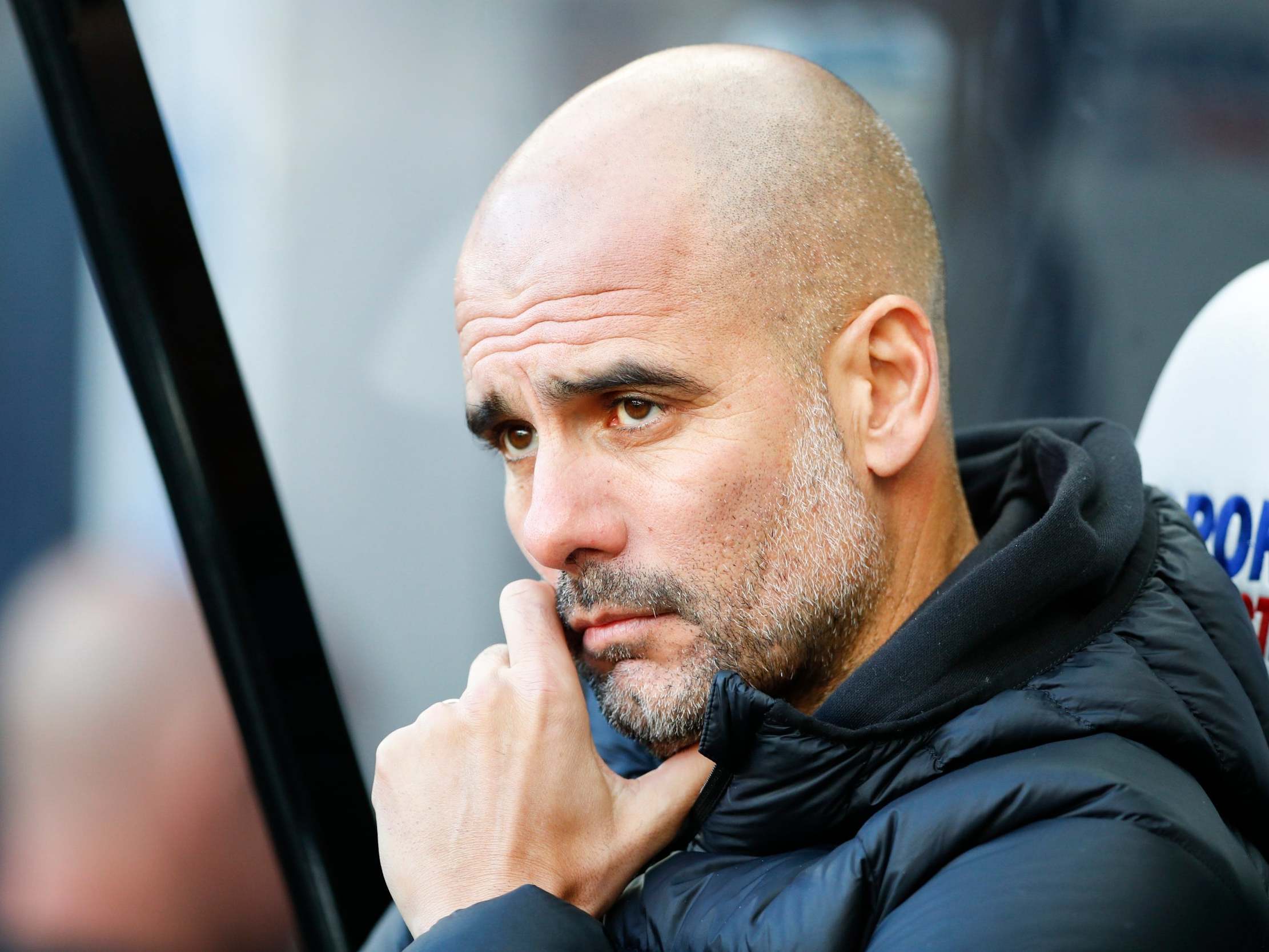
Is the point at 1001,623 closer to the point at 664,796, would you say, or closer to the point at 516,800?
the point at 664,796

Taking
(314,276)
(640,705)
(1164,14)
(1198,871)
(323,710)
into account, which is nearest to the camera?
(1198,871)

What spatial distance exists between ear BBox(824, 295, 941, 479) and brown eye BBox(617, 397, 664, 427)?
181 millimetres

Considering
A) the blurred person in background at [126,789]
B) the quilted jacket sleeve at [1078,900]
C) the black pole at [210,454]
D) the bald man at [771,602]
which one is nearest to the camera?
the quilted jacket sleeve at [1078,900]

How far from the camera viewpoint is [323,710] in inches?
79.8

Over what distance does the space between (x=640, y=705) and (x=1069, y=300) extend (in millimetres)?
1177

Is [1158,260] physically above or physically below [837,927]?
above

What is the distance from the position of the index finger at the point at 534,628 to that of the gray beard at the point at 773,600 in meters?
0.02

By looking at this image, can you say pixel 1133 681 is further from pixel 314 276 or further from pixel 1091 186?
pixel 314 276

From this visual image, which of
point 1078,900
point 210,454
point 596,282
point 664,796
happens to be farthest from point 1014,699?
point 210,454

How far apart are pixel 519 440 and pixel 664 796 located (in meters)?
0.41

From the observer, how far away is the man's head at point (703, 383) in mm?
1182

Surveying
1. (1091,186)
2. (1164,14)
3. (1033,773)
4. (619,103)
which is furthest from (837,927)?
Result: (1164,14)

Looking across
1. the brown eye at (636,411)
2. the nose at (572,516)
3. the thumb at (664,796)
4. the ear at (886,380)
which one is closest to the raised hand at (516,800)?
the thumb at (664,796)

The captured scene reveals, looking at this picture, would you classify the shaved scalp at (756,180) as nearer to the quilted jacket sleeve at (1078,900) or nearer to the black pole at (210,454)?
the quilted jacket sleeve at (1078,900)
